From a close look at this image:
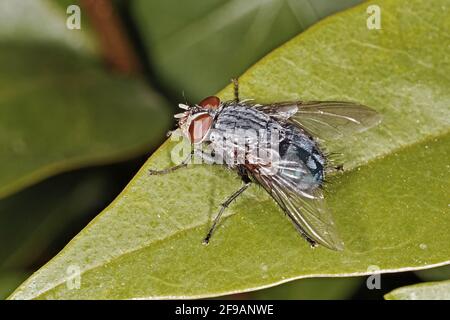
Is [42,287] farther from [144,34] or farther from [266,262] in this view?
[144,34]

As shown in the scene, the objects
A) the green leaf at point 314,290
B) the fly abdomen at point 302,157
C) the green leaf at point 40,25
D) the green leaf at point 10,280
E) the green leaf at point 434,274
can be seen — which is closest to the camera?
the fly abdomen at point 302,157

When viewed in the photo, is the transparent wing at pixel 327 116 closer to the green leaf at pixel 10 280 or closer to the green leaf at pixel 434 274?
the green leaf at pixel 434 274

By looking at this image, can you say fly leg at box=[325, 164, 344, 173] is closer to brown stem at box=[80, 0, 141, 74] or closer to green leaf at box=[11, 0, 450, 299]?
green leaf at box=[11, 0, 450, 299]

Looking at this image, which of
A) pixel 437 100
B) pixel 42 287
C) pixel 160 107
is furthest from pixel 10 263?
pixel 437 100

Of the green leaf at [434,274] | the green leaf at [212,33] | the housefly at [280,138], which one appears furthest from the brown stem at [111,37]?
the green leaf at [434,274]

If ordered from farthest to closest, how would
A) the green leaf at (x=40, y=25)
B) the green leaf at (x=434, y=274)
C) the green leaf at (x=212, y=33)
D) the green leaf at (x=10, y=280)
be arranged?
the green leaf at (x=40, y=25) < the green leaf at (x=212, y=33) < the green leaf at (x=10, y=280) < the green leaf at (x=434, y=274)

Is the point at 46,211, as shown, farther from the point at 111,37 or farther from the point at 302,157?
the point at 302,157

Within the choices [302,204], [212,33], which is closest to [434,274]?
[302,204]
